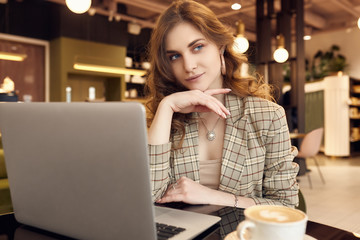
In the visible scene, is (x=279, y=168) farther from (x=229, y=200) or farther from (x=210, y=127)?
(x=210, y=127)

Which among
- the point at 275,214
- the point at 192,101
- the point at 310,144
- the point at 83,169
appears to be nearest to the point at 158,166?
the point at 192,101

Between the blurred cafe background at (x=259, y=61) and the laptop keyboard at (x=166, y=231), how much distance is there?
115 inches

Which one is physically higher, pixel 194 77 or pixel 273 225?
pixel 194 77

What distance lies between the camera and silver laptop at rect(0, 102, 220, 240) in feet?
1.75

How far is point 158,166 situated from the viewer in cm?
108

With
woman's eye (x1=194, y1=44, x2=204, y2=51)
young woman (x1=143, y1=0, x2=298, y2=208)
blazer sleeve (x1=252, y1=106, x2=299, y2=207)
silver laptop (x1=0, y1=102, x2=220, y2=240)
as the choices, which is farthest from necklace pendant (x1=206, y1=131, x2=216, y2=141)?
silver laptop (x1=0, y1=102, x2=220, y2=240)

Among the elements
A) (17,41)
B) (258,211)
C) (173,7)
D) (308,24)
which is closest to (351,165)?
(308,24)

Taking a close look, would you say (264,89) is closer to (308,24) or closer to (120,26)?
(120,26)

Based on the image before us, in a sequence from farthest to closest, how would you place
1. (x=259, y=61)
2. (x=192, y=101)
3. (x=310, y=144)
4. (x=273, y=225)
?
(x=259, y=61)
(x=310, y=144)
(x=192, y=101)
(x=273, y=225)

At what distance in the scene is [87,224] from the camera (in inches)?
24.3

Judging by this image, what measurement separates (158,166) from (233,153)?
30 centimetres

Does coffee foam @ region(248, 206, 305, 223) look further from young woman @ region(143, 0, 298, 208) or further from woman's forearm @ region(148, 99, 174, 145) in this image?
woman's forearm @ region(148, 99, 174, 145)

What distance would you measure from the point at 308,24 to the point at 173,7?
29.2 ft

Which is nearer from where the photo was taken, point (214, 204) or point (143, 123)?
point (143, 123)
